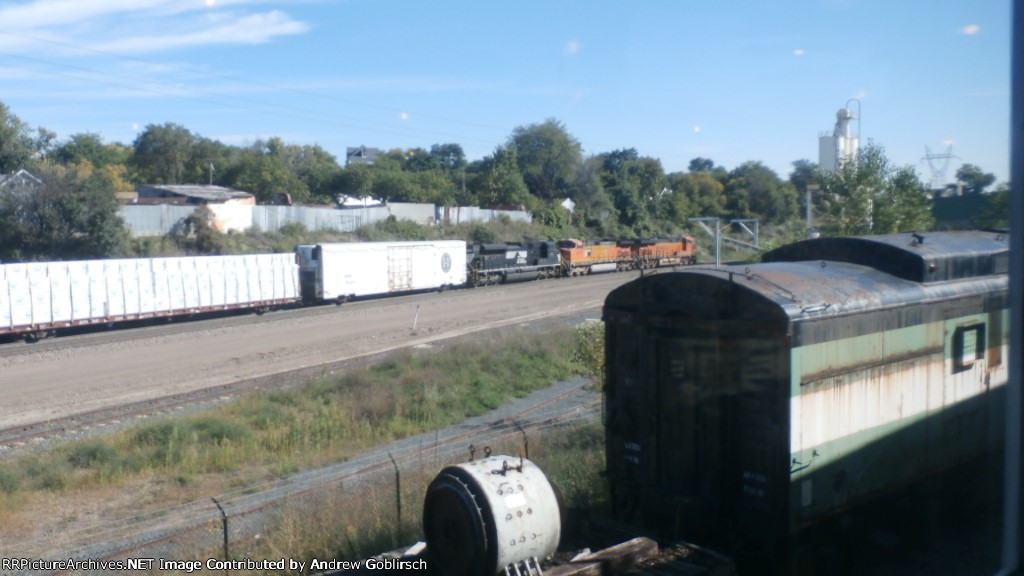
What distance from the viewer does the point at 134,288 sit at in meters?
36.5

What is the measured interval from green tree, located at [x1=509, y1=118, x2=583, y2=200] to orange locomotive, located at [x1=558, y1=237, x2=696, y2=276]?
4209mm

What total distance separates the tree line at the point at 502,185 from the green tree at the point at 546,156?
210 mm

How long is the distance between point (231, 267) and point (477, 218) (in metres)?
39.1

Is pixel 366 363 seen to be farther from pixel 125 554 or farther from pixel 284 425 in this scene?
pixel 125 554

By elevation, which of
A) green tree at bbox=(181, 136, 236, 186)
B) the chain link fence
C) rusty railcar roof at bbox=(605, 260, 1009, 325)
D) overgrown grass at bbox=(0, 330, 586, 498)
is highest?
green tree at bbox=(181, 136, 236, 186)

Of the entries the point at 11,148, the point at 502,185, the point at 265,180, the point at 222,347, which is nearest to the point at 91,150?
the point at 265,180

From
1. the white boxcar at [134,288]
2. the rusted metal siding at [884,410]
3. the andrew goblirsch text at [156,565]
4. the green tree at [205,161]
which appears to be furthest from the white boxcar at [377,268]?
the green tree at [205,161]

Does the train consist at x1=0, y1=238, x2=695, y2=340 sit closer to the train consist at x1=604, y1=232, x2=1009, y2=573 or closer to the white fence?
the white fence

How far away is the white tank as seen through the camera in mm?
6574

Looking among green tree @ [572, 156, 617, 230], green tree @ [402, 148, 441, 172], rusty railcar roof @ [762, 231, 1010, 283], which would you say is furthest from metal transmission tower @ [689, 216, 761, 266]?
green tree @ [402, 148, 441, 172]

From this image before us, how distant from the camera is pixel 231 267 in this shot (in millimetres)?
40438

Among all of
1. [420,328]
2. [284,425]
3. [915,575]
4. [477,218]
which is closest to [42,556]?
[284,425]

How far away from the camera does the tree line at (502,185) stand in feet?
61.3

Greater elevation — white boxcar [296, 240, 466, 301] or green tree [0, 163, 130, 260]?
green tree [0, 163, 130, 260]
